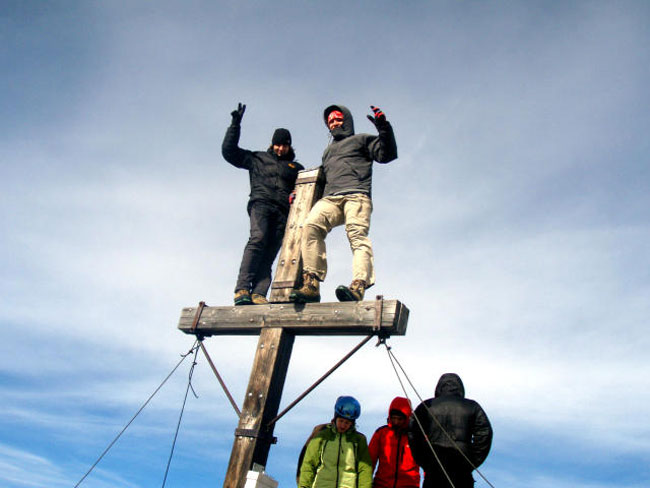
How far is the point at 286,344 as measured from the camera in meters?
5.34

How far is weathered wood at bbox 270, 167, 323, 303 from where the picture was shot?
5805 mm

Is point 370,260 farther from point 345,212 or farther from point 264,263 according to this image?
point 264,263

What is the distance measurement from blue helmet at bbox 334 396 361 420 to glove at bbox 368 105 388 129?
10.1 ft

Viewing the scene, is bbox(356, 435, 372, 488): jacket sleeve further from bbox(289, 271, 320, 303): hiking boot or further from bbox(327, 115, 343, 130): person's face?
bbox(327, 115, 343, 130): person's face

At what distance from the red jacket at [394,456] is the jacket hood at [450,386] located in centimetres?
36

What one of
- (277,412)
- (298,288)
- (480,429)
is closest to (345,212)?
(298,288)

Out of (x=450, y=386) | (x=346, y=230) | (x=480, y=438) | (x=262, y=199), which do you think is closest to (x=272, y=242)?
(x=262, y=199)

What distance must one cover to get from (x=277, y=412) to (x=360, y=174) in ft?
9.60

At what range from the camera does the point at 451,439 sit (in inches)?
180

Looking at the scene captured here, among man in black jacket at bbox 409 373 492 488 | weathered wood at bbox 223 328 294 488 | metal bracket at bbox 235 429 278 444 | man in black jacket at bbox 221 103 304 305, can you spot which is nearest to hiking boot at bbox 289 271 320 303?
weathered wood at bbox 223 328 294 488

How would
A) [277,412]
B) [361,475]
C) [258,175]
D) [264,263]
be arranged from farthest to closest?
[258,175] < [264,263] < [277,412] < [361,475]

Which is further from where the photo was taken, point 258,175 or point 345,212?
point 258,175

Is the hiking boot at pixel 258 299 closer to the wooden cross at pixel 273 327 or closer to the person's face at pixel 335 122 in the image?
the wooden cross at pixel 273 327

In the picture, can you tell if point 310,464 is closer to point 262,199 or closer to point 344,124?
point 262,199
